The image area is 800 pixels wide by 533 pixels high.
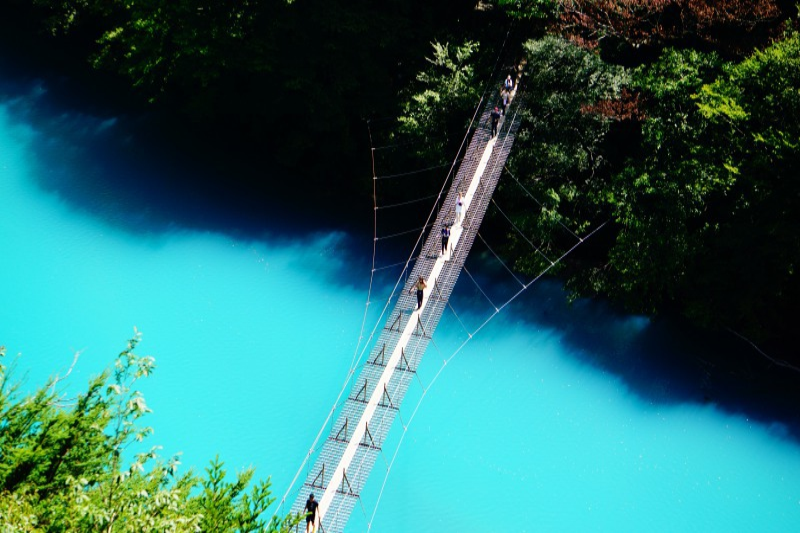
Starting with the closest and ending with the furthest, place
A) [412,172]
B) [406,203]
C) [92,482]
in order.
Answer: [92,482], [412,172], [406,203]

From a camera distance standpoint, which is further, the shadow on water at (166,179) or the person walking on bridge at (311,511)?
the shadow on water at (166,179)

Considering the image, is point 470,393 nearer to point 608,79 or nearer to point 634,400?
point 634,400

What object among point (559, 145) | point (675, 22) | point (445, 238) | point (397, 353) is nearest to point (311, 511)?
point (397, 353)

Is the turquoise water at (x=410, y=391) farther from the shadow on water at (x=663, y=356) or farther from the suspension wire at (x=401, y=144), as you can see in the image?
the suspension wire at (x=401, y=144)

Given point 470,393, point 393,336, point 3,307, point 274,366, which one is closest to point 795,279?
point 470,393

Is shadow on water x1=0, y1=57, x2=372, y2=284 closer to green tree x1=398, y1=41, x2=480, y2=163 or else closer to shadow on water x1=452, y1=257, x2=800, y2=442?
green tree x1=398, y1=41, x2=480, y2=163

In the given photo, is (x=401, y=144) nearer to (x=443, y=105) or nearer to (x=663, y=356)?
(x=443, y=105)

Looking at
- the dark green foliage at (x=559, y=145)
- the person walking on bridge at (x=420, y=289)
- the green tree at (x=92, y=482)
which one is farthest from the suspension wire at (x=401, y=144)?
the green tree at (x=92, y=482)
